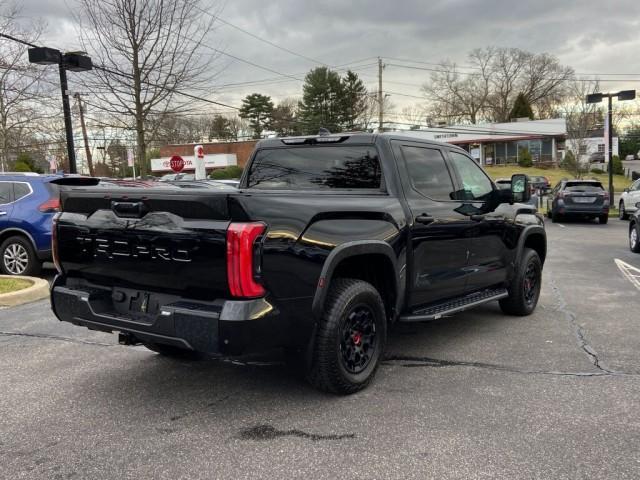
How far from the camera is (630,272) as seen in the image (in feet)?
30.2

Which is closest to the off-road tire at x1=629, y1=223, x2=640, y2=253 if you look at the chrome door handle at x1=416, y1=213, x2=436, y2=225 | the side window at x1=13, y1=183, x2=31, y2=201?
the chrome door handle at x1=416, y1=213, x2=436, y2=225

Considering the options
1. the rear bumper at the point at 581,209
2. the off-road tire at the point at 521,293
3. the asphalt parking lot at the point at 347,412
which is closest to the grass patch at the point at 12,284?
the asphalt parking lot at the point at 347,412

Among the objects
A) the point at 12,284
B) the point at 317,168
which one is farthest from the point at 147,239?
the point at 12,284

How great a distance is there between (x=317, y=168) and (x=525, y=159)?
2276 inches

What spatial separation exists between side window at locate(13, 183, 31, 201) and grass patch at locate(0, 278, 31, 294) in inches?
58.5

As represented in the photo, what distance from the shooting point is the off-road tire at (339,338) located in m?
3.68

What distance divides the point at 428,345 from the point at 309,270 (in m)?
2.16

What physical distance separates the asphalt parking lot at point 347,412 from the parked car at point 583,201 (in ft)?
47.5

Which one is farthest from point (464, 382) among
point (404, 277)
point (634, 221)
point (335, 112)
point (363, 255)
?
point (335, 112)

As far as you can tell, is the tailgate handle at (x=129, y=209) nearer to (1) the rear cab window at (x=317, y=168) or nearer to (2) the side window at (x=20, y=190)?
(1) the rear cab window at (x=317, y=168)

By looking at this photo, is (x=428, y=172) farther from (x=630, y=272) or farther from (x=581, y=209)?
(x=581, y=209)

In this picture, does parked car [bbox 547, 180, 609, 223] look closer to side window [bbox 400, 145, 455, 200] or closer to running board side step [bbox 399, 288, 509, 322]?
running board side step [bbox 399, 288, 509, 322]

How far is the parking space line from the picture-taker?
27.5 feet

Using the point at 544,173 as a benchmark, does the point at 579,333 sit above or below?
below
